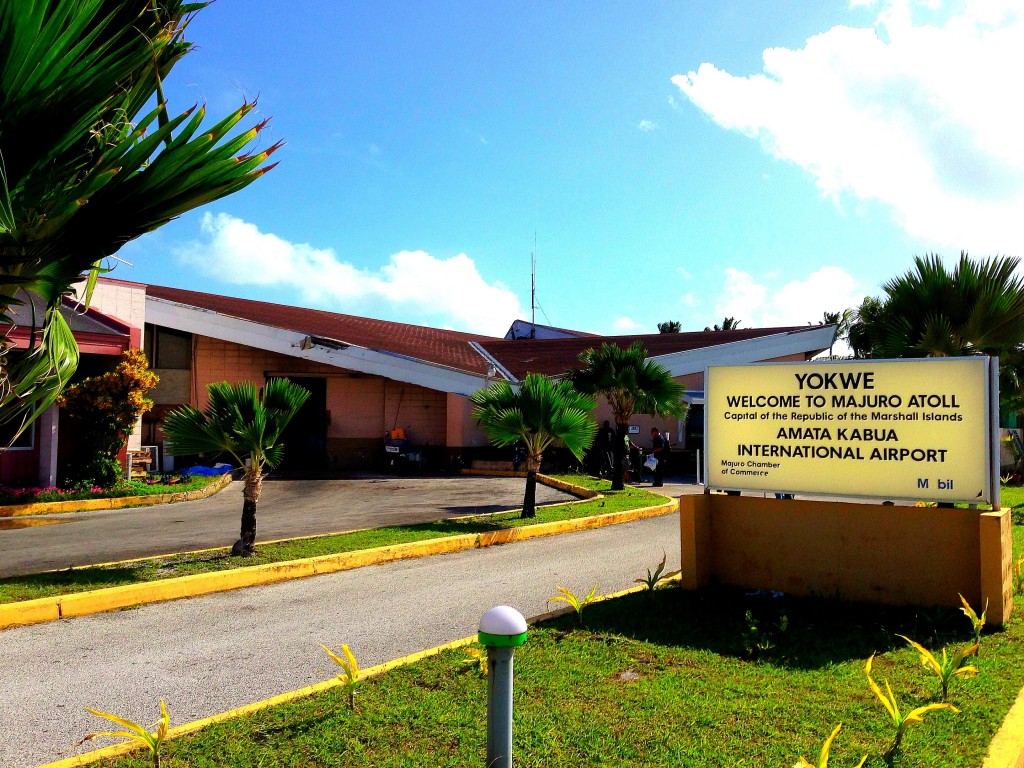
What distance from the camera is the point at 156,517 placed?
47.0 ft

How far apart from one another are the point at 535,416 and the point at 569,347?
713 inches

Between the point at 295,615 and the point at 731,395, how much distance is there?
15.4ft

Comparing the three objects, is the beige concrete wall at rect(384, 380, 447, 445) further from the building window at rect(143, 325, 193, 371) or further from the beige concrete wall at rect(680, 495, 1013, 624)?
the beige concrete wall at rect(680, 495, 1013, 624)

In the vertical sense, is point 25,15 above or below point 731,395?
above

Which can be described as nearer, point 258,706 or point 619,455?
point 258,706

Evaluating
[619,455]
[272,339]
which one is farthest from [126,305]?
[619,455]

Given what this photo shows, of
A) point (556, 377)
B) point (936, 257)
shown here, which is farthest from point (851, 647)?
point (556, 377)

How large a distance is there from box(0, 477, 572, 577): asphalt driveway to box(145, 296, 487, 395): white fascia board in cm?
425

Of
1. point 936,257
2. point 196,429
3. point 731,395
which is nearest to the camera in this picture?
point 731,395

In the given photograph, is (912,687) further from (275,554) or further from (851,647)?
(275,554)

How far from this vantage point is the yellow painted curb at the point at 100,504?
14.7 m

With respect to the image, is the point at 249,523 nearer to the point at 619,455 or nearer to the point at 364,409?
the point at 619,455

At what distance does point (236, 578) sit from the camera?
8633mm

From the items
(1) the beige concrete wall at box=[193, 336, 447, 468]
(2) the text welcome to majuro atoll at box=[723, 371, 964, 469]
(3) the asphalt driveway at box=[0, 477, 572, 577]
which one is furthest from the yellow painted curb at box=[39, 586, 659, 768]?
(1) the beige concrete wall at box=[193, 336, 447, 468]
